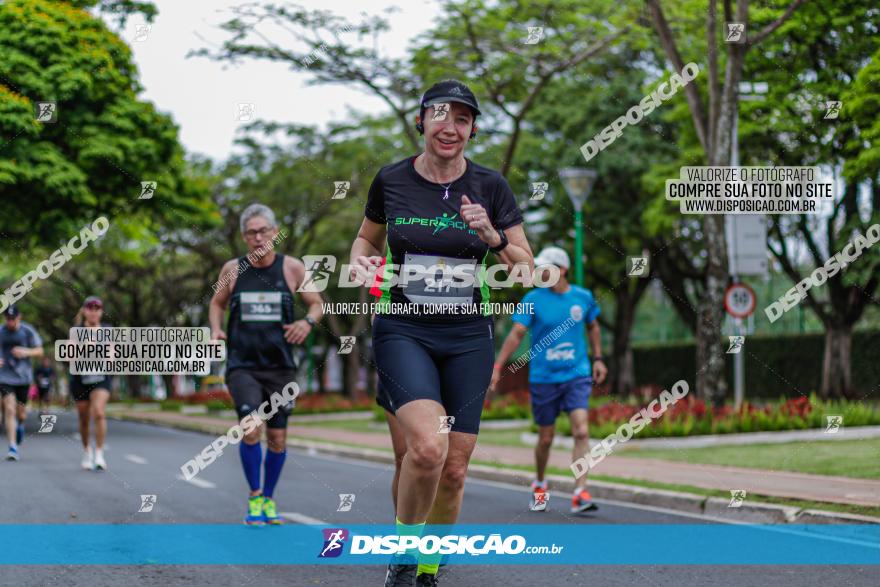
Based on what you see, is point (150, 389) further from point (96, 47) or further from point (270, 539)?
point (270, 539)

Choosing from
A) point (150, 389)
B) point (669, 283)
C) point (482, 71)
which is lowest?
point (150, 389)

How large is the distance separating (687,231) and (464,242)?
89.1 feet

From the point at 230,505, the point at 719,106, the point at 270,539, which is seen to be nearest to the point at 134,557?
the point at 270,539

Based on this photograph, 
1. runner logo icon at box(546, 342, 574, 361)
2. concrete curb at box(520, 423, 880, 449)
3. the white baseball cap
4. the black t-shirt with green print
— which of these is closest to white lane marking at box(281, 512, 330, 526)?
runner logo icon at box(546, 342, 574, 361)

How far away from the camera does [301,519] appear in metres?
8.78

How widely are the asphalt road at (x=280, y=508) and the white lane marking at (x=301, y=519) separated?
1 cm

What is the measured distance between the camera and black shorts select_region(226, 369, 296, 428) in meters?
8.16

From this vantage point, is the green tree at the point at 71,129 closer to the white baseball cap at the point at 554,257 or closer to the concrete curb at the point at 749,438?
the concrete curb at the point at 749,438

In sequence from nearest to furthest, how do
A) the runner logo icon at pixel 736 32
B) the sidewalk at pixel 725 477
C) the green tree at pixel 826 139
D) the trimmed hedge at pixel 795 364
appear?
1. the sidewalk at pixel 725 477
2. the runner logo icon at pixel 736 32
3. the green tree at pixel 826 139
4. the trimmed hedge at pixel 795 364

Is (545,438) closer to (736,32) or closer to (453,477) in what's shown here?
(453,477)

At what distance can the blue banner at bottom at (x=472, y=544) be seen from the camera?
674cm

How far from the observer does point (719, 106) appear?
16906 millimetres

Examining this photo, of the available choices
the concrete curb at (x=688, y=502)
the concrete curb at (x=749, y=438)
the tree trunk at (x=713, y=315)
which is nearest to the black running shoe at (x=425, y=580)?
the concrete curb at (x=688, y=502)

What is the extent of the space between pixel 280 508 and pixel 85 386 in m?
4.00
